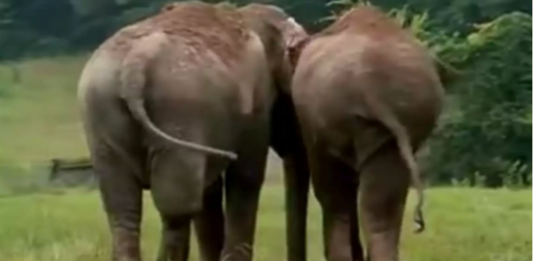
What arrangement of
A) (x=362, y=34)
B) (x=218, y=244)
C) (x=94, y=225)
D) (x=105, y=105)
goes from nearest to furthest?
(x=105, y=105)
(x=362, y=34)
(x=218, y=244)
(x=94, y=225)

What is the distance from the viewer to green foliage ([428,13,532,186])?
32.2 metres

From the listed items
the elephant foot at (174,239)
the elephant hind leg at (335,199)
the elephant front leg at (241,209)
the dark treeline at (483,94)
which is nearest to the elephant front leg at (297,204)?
the elephant hind leg at (335,199)

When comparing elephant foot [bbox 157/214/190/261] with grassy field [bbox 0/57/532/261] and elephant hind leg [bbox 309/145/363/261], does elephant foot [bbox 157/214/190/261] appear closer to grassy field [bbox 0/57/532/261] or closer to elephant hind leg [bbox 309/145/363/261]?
elephant hind leg [bbox 309/145/363/261]

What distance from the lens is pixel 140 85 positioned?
295 inches

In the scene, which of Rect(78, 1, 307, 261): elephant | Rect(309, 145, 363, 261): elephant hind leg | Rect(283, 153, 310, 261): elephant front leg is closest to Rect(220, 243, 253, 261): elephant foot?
Rect(78, 1, 307, 261): elephant

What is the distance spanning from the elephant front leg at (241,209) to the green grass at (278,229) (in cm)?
184

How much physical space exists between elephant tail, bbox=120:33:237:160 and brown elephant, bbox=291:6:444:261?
60 centimetres

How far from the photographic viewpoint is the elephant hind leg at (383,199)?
26.1 ft

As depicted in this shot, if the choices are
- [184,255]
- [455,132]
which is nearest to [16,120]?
[455,132]

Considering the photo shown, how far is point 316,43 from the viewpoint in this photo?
28.6 ft

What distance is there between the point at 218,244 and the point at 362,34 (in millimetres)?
1544

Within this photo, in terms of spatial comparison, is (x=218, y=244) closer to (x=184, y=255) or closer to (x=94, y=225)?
(x=184, y=255)

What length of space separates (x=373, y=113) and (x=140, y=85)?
1.08 metres

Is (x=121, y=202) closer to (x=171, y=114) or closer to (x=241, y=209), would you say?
(x=171, y=114)
